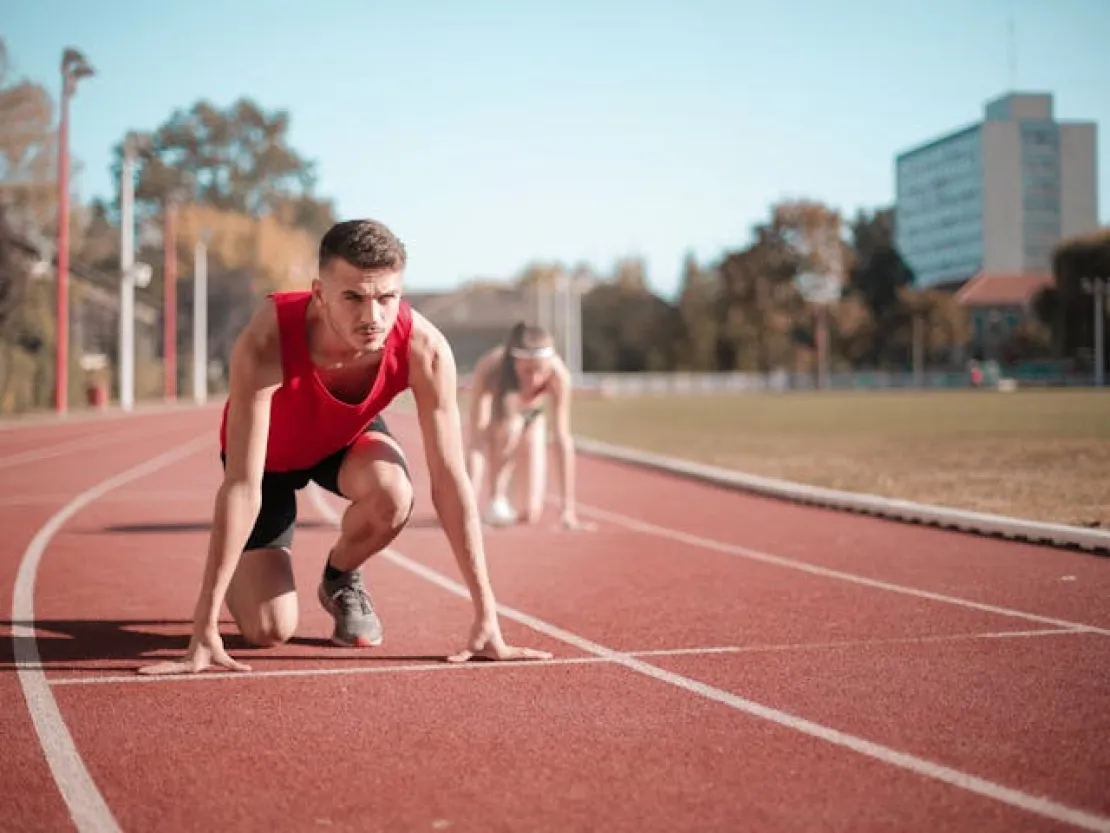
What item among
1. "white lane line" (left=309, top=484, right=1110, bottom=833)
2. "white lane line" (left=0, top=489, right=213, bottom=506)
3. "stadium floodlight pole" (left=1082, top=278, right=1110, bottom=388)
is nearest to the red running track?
"white lane line" (left=309, top=484, right=1110, bottom=833)

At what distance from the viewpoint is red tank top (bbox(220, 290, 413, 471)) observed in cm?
590

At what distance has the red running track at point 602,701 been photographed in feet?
13.6

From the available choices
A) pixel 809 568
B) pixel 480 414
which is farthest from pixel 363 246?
pixel 480 414

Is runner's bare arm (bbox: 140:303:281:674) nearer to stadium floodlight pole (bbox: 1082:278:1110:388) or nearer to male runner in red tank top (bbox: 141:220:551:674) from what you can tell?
male runner in red tank top (bbox: 141:220:551:674)

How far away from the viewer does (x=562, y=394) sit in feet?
40.8

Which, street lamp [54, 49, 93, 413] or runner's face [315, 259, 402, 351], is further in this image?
street lamp [54, 49, 93, 413]

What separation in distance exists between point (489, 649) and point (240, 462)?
4.53 ft

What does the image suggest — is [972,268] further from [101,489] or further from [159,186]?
[101,489]

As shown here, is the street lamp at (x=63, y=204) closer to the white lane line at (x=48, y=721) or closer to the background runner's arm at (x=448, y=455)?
the white lane line at (x=48, y=721)

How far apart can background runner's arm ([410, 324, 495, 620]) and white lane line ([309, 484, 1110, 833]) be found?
2.59ft

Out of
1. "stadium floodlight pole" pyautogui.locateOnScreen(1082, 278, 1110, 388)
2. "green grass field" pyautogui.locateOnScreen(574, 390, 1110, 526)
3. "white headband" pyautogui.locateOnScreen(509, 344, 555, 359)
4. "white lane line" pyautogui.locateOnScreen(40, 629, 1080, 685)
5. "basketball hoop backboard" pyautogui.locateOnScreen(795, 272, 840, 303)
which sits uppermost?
"basketball hoop backboard" pyautogui.locateOnScreen(795, 272, 840, 303)

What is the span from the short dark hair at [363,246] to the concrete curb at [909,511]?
21.7 ft

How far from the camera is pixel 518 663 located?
6.33 metres

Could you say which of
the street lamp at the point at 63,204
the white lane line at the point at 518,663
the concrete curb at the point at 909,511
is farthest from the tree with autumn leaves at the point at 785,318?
the white lane line at the point at 518,663
